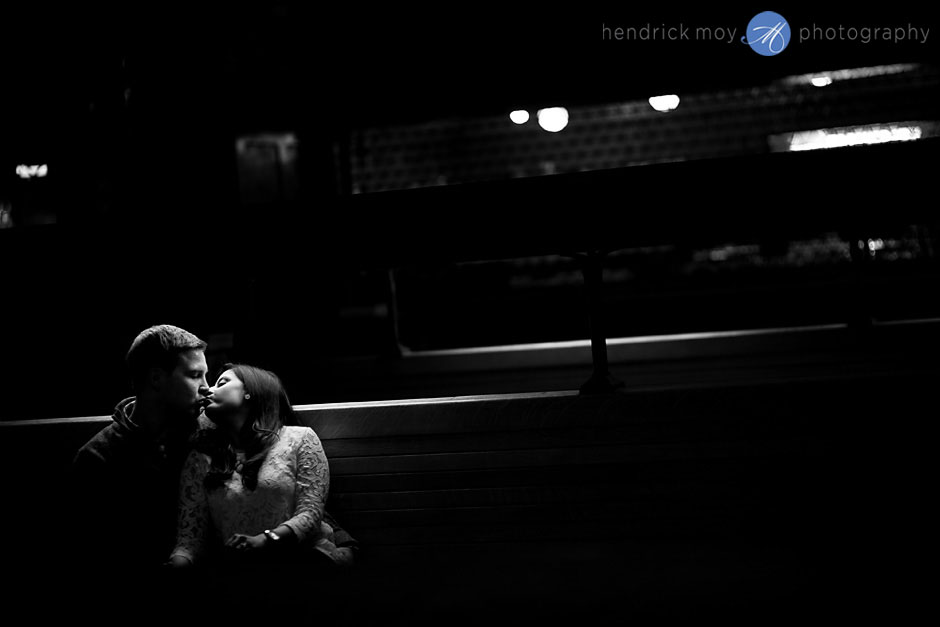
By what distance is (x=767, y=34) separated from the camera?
691cm

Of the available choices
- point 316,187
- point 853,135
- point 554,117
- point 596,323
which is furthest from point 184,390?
point 853,135

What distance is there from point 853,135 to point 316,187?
236 inches

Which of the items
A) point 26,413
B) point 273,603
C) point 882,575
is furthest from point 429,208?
point 26,413

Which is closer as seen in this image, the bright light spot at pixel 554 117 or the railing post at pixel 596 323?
the railing post at pixel 596 323

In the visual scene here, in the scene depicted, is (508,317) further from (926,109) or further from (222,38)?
(926,109)

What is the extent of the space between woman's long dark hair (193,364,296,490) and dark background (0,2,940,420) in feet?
2.32

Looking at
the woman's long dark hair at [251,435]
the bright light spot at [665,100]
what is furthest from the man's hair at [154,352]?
the bright light spot at [665,100]

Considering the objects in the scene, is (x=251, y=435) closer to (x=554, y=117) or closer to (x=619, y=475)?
(x=619, y=475)

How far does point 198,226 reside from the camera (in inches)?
163

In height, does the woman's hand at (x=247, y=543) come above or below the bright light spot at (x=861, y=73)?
below

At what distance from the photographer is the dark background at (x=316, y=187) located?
12.4 feet

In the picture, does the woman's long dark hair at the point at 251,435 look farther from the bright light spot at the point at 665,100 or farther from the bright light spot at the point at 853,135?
the bright light spot at the point at 853,135

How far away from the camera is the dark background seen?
149 inches

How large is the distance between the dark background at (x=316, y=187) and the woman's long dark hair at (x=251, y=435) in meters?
0.71
